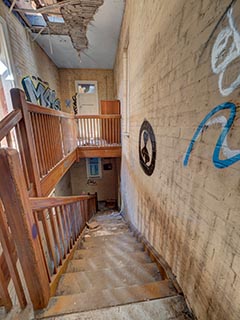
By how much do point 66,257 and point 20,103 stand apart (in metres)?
1.62

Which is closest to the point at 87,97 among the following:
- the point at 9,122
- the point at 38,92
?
the point at 38,92

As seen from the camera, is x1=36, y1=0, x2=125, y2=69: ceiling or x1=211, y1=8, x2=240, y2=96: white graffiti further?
x1=36, y1=0, x2=125, y2=69: ceiling

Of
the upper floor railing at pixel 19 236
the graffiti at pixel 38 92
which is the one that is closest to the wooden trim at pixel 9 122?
the upper floor railing at pixel 19 236

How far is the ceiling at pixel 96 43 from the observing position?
348 cm

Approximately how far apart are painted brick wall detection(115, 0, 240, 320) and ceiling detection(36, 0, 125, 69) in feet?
8.89

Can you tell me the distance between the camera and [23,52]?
11.5ft

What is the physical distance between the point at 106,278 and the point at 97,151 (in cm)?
375

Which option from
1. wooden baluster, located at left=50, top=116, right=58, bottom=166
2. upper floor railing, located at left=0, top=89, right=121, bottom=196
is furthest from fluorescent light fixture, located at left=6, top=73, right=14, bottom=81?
wooden baluster, located at left=50, top=116, right=58, bottom=166

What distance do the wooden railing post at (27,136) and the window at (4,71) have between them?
1.72m

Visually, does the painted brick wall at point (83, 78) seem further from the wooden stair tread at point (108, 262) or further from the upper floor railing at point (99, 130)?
the wooden stair tread at point (108, 262)

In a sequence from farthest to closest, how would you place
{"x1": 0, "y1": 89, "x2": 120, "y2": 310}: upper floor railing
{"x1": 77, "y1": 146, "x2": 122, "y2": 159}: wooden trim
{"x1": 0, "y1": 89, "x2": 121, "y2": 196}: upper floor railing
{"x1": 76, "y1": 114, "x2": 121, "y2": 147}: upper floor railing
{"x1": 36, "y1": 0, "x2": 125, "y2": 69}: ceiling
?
{"x1": 77, "y1": 146, "x2": 122, "y2": 159}: wooden trim
{"x1": 76, "y1": 114, "x2": 121, "y2": 147}: upper floor railing
{"x1": 36, "y1": 0, "x2": 125, "y2": 69}: ceiling
{"x1": 0, "y1": 89, "x2": 121, "y2": 196}: upper floor railing
{"x1": 0, "y1": 89, "x2": 120, "y2": 310}: upper floor railing

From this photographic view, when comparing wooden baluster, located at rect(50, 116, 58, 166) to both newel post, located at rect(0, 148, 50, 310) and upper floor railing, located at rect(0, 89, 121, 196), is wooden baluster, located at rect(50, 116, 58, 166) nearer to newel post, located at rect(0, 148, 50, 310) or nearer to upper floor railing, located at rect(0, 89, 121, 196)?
upper floor railing, located at rect(0, 89, 121, 196)

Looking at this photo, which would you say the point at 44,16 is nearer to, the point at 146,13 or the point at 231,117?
the point at 146,13

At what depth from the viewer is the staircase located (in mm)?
971
